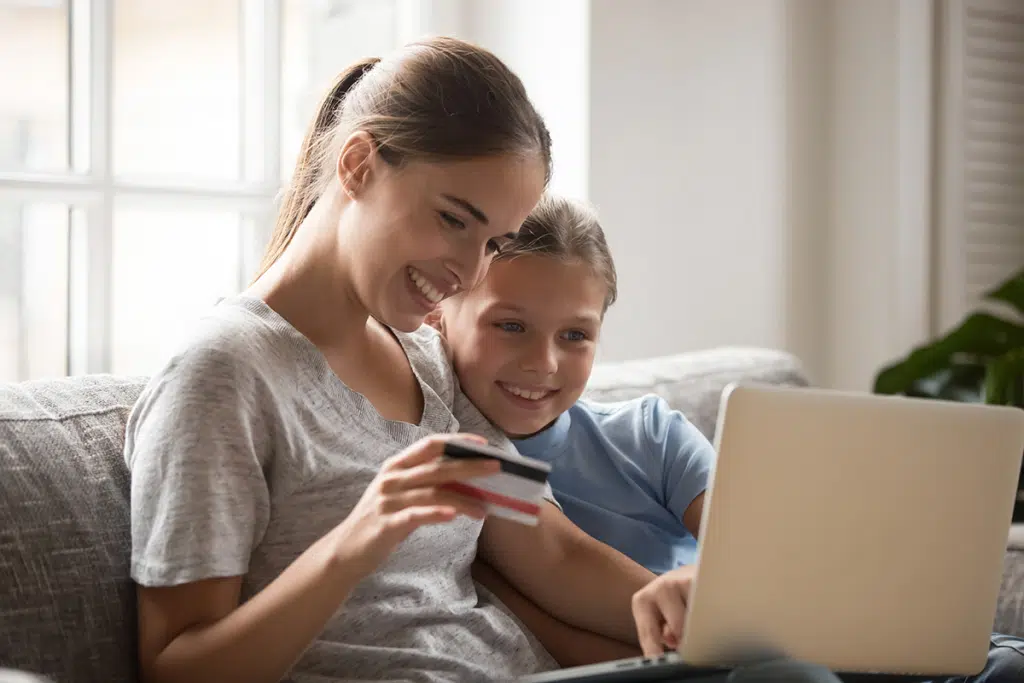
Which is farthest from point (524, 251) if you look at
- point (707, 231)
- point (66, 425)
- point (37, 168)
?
point (707, 231)

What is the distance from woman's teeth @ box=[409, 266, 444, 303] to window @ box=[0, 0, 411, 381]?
1.04 metres

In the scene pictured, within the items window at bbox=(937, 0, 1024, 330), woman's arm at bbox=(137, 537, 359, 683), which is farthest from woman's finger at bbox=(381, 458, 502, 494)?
window at bbox=(937, 0, 1024, 330)

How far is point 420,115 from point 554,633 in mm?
666

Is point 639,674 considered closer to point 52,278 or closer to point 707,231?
point 52,278

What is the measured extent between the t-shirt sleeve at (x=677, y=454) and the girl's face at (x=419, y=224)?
472 mm

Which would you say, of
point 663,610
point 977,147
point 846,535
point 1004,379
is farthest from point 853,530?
point 977,147

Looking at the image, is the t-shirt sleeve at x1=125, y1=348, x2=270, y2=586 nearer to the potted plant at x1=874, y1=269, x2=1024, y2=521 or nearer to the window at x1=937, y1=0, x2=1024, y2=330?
the potted plant at x1=874, y1=269, x2=1024, y2=521

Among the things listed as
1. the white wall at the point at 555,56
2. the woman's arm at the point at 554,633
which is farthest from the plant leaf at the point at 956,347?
the woman's arm at the point at 554,633

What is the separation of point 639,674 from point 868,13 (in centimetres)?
236

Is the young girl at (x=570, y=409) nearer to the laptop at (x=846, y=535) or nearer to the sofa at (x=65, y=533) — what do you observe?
the laptop at (x=846, y=535)

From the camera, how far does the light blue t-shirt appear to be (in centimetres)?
160

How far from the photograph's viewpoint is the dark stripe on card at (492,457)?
100cm

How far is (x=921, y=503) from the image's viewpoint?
1133 mm

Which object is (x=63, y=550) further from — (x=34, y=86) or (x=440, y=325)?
(x=34, y=86)
